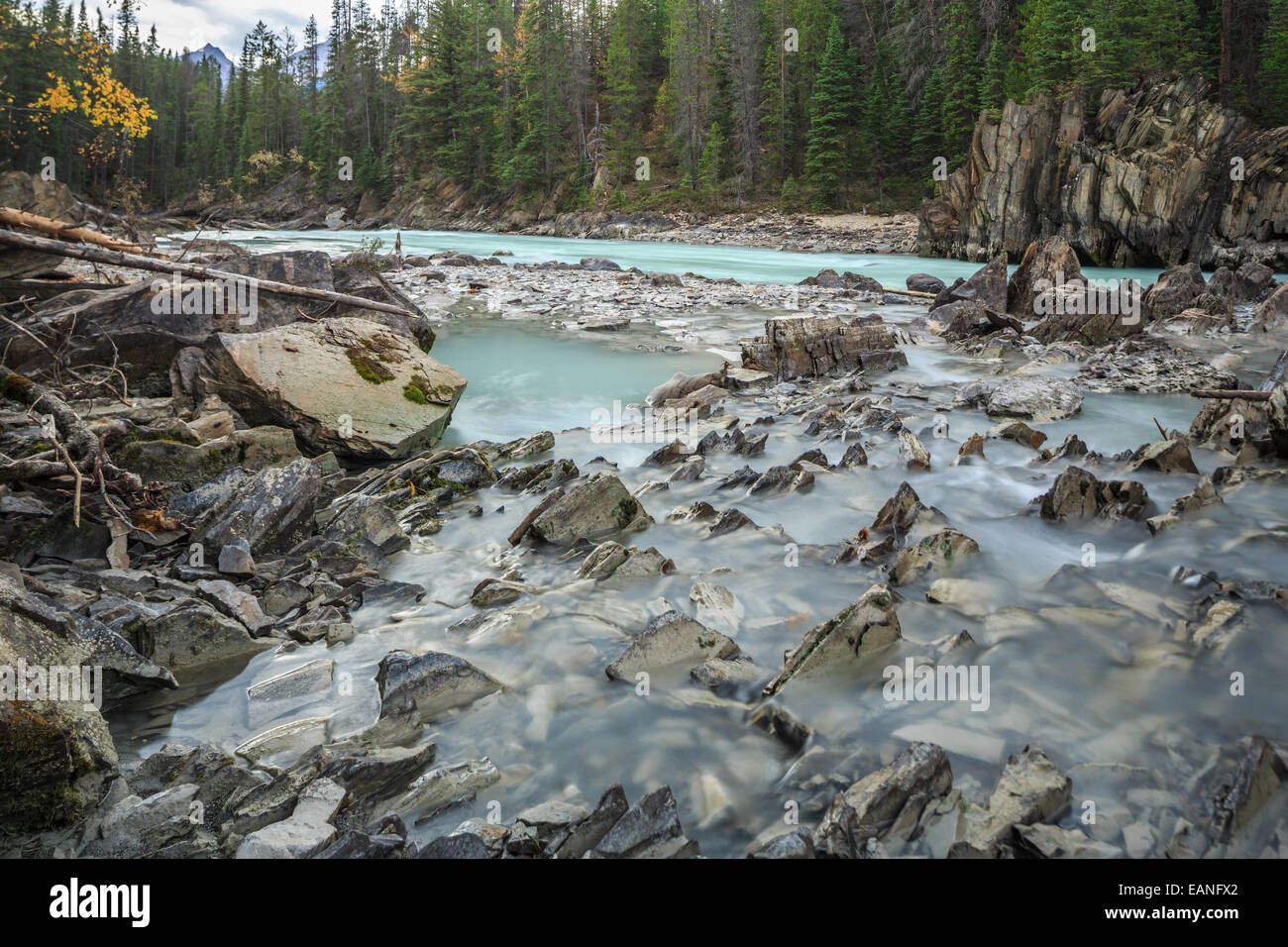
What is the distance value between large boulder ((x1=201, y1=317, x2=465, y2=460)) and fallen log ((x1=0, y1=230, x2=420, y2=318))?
1141 mm

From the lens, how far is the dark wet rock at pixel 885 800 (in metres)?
2.94

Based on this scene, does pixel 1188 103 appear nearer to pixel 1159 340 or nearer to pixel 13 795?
pixel 1159 340

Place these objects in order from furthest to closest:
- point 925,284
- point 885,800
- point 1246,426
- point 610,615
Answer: point 925,284 < point 1246,426 < point 610,615 < point 885,800

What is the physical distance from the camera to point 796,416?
10.3 meters

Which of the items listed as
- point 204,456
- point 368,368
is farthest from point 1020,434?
point 204,456

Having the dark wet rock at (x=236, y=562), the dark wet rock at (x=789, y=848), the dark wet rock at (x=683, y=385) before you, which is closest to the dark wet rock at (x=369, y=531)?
the dark wet rock at (x=236, y=562)

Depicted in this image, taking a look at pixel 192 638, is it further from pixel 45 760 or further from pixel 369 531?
pixel 369 531

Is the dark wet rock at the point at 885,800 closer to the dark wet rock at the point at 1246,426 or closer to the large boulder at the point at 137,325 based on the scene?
the dark wet rock at the point at 1246,426

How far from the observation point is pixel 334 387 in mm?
8328

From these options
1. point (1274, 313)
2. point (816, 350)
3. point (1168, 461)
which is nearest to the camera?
point (1168, 461)

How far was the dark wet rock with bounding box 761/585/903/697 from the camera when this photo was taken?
4203 millimetres

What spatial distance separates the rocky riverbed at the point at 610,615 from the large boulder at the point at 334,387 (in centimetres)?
4

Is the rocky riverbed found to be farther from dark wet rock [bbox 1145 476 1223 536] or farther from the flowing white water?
the flowing white water

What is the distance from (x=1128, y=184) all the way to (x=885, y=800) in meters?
36.2
